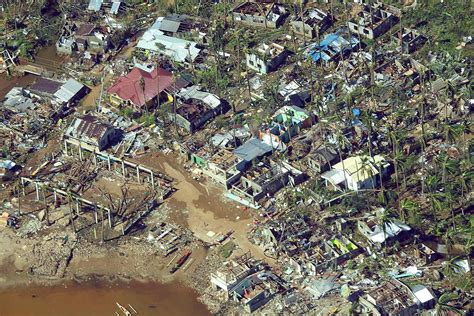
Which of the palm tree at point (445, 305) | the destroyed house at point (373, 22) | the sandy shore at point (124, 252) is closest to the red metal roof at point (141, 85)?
the sandy shore at point (124, 252)

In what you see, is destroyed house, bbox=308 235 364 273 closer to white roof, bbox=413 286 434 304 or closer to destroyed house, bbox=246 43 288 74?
white roof, bbox=413 286 434 304

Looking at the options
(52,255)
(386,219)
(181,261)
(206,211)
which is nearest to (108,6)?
(206,211)

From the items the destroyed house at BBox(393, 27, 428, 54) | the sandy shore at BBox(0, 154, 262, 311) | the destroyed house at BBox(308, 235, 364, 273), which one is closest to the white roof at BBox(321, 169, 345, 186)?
the destroyed house at BBox(308, 235, 364, 273)

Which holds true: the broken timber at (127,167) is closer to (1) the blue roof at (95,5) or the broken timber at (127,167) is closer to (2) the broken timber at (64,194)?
(2) the broken timber at (64,194)

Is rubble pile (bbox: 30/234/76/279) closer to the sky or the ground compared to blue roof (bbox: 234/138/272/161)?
closer to the ground

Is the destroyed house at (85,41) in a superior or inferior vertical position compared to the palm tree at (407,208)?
superior

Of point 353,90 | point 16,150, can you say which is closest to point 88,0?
point 16,150
